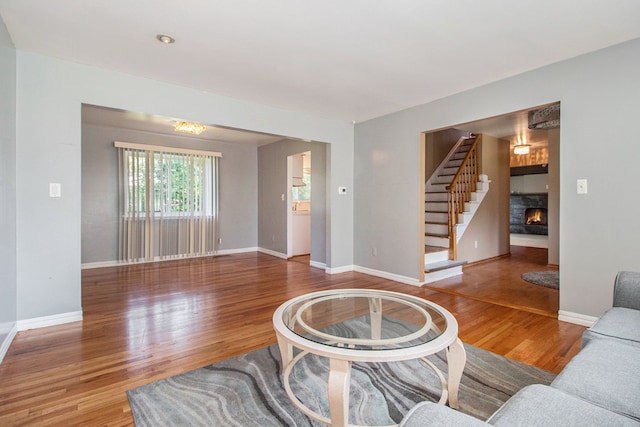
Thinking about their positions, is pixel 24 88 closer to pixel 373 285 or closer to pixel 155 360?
pixel 155 360

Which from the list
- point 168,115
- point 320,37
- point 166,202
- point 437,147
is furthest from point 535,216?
point 168,115

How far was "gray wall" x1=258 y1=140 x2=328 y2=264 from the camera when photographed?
5648 mm

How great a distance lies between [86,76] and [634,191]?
499cm

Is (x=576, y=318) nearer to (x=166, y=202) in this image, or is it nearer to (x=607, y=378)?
(x=607, y=378)

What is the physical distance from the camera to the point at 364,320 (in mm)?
2061

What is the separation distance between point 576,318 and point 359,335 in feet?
8.19

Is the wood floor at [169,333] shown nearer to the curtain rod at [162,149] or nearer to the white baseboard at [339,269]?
the white baseboard at [339,269]

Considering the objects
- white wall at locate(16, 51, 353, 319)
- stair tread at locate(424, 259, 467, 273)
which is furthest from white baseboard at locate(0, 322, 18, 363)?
stair tread at locate(424, 259, 467, 273)

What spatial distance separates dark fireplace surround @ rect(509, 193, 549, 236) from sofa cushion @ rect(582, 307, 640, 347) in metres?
8.33

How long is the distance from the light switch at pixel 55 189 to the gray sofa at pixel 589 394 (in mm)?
3485

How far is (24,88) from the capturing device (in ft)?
9.23

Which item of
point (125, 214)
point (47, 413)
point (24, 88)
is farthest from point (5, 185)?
point (125, 214)

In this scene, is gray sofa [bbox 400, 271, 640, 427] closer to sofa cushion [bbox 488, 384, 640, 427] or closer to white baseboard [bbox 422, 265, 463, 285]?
sofa cushion [bbox 488, 384, 640, 427]

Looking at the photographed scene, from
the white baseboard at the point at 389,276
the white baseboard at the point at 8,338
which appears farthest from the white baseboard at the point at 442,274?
the white baseboard at the point at 8,338
